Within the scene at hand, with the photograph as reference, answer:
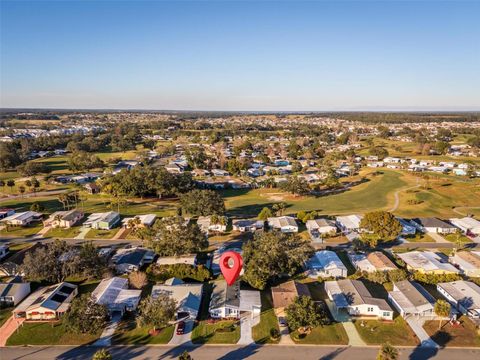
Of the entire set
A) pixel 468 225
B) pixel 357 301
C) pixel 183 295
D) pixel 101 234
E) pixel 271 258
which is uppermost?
pixel 271 258

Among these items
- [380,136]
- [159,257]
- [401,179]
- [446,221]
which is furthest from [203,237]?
[380,136]

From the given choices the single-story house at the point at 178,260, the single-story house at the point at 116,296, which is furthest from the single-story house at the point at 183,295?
the single-story house at the point at 178,260

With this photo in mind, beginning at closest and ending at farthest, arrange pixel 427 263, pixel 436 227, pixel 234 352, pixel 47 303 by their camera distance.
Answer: pixel 234 352
pixel 47 303
pixel 427 263
pixel 436 227

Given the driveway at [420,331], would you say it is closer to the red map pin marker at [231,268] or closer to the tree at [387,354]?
the tree at [387,354]

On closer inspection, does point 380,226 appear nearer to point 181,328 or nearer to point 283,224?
point 283,224

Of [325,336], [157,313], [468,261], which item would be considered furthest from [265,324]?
[468,261]

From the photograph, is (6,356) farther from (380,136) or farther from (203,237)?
(380,136)
